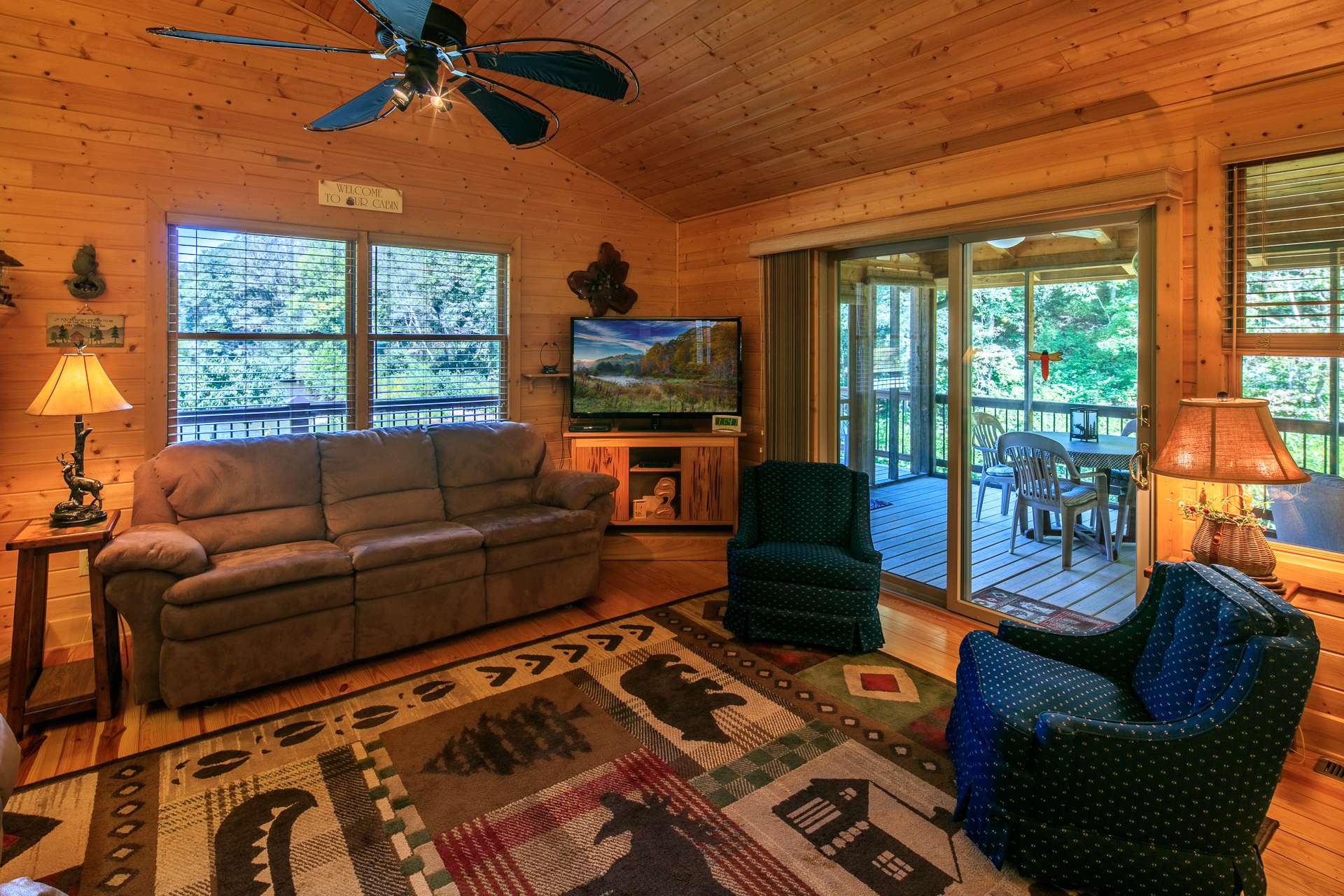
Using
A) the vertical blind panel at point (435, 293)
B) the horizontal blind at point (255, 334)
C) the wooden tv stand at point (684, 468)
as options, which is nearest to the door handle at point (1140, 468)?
the wooden tv stand at point (684, 468)

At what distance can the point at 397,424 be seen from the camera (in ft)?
14.8

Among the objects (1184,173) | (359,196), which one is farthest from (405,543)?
(1184,173)

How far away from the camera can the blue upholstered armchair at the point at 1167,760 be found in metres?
1.74

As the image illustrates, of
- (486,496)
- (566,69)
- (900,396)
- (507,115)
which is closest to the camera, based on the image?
(566,69)

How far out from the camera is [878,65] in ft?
10.4

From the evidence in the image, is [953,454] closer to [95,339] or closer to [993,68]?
[993,68]

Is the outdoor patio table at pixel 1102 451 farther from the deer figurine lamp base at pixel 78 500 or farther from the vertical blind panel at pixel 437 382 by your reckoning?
the deer figurine lamp base at pixel 78 500

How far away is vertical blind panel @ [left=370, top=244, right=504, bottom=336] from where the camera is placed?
14.4 ft

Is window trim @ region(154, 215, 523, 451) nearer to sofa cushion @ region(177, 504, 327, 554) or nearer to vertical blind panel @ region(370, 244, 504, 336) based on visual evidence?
vertical blind panel @ region(370, 244, 504, 336)

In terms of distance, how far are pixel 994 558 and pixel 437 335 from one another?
3.59 metres

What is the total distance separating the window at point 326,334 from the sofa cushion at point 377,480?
0.42 meters

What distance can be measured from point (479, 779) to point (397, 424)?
2696 mm

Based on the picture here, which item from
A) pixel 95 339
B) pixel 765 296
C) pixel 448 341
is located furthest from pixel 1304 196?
pixel 95 339

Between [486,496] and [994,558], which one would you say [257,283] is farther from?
[994,558]
